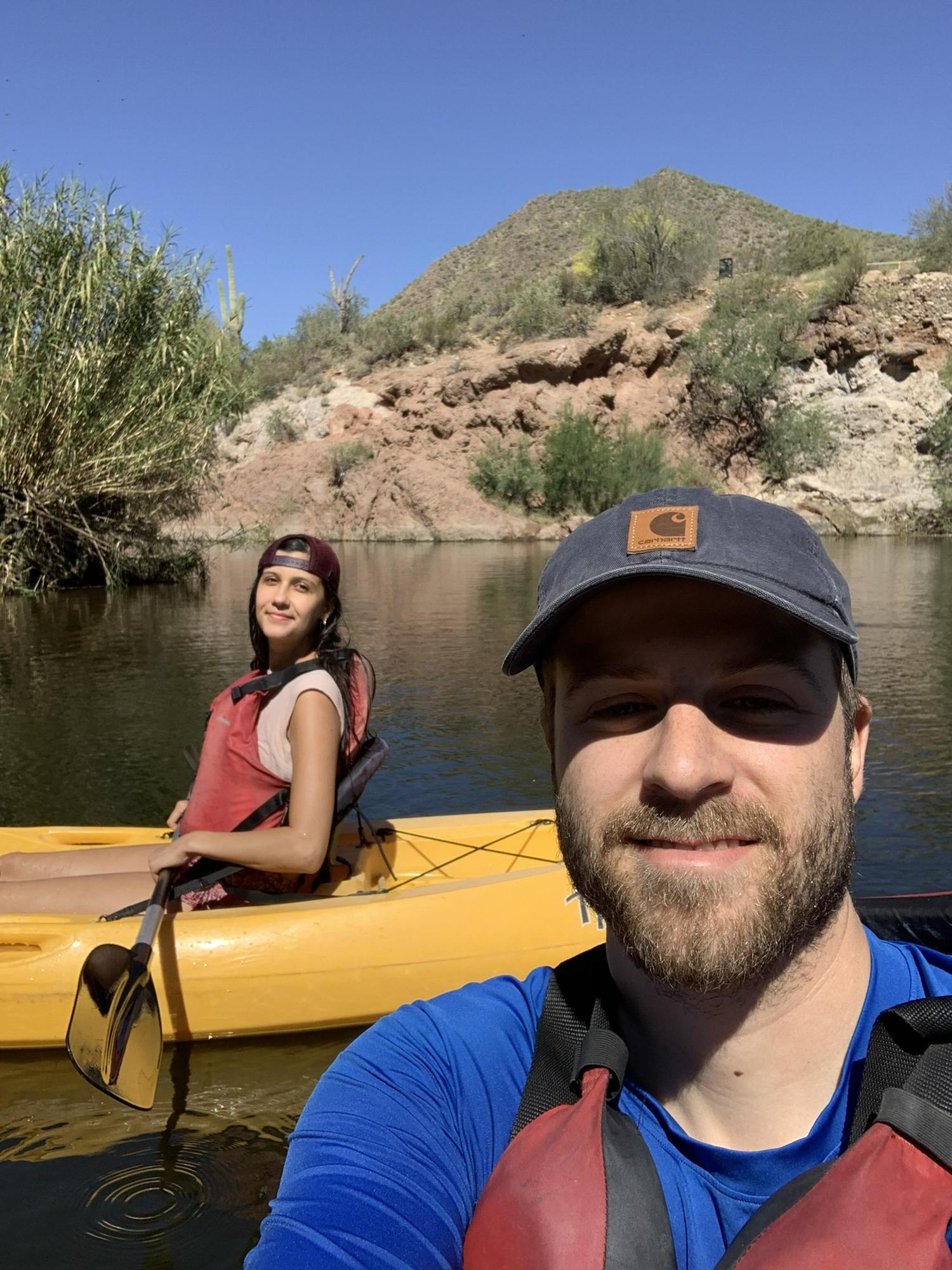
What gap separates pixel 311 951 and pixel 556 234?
65.2 meters

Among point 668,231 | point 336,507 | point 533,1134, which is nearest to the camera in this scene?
point 533,1134

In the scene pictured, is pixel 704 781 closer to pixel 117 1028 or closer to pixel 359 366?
pixel 117 1028

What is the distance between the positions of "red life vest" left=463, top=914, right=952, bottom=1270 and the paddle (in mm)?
1727

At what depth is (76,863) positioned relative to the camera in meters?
3.58

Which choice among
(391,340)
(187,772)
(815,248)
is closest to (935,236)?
(815,248)

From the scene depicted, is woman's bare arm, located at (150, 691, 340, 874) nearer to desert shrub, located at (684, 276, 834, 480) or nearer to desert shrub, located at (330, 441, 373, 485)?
desert shrub, located at (330, 441, 373, 485)

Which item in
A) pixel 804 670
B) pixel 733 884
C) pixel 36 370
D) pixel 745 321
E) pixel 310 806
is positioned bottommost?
pixel 310 806

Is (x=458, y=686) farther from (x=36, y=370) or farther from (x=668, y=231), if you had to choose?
(x=668, y=231)

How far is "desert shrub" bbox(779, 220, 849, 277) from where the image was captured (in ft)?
102

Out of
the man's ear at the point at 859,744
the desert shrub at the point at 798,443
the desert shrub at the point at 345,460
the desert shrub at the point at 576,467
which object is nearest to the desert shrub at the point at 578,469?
the desert shrub at the point at 576,467

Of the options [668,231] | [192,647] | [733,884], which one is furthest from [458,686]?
[668,231]

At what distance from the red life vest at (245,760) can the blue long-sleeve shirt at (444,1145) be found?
190 centimetres

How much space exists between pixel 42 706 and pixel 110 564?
25.4 feet

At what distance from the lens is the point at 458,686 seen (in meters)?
8.79
